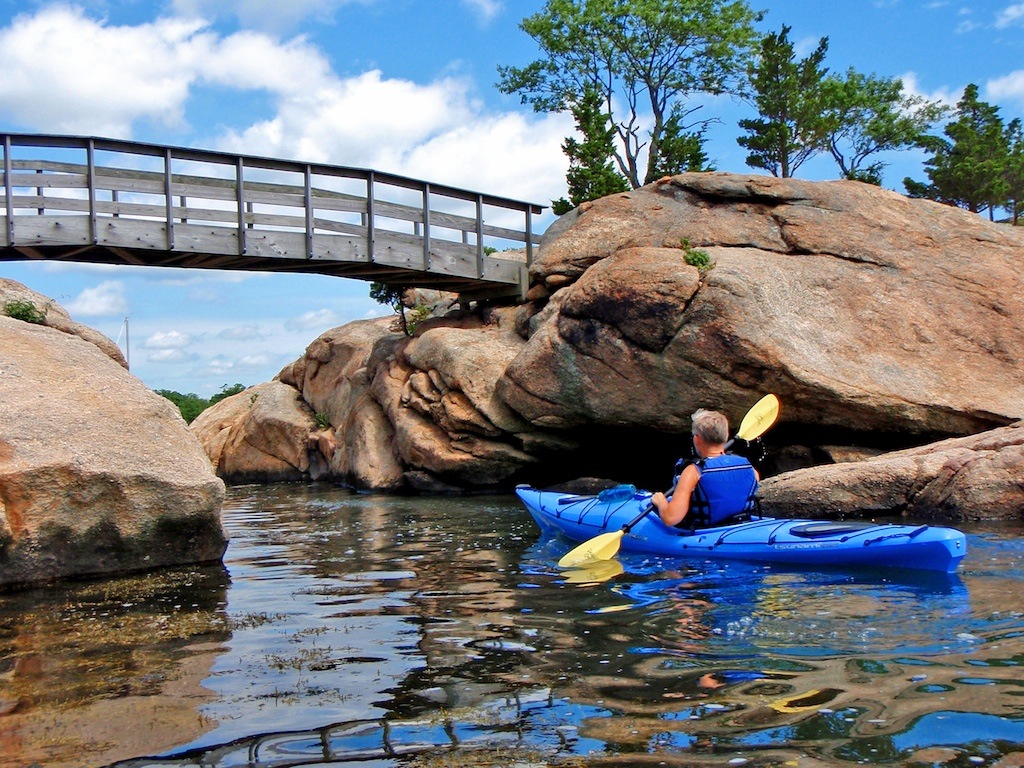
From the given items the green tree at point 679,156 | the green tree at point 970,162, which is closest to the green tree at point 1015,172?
the green tree at point 970,162

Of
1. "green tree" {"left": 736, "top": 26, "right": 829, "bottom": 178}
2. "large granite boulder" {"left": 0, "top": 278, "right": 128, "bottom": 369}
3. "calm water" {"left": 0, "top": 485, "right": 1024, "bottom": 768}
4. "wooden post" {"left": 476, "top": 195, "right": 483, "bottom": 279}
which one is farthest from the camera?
"green tree" {"left": 736, "top": 26, "right": 829, "bottom": 178}

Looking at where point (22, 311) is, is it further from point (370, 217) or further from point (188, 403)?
point (188, 403)

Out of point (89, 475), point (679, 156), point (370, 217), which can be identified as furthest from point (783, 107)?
point (89, 475)

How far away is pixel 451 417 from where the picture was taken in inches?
563

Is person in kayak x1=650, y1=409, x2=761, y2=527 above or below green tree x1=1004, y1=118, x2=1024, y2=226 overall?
below

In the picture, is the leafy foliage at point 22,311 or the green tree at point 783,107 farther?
the green tree at point 783,107

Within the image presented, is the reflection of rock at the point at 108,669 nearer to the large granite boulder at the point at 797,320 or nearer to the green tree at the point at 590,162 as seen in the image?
the large granite boulder at the point at 797,320

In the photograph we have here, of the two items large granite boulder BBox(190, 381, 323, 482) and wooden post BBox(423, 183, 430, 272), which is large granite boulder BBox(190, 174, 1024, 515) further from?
large granite boulder BBox(190, 381, 323, 482)

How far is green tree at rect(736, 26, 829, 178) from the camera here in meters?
27.8

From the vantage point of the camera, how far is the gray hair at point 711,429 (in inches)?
277

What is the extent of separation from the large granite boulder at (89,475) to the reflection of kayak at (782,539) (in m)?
3.26

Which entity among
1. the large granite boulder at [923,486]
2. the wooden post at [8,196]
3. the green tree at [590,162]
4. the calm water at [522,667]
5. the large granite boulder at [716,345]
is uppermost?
the green tree at [590,162]

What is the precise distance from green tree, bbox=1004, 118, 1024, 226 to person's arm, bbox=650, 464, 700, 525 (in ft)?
95.7

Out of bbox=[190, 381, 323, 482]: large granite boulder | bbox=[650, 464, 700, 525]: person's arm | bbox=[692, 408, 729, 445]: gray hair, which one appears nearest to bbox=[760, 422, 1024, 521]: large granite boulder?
bbox=[650, 464, 700, 525]: person's arm
